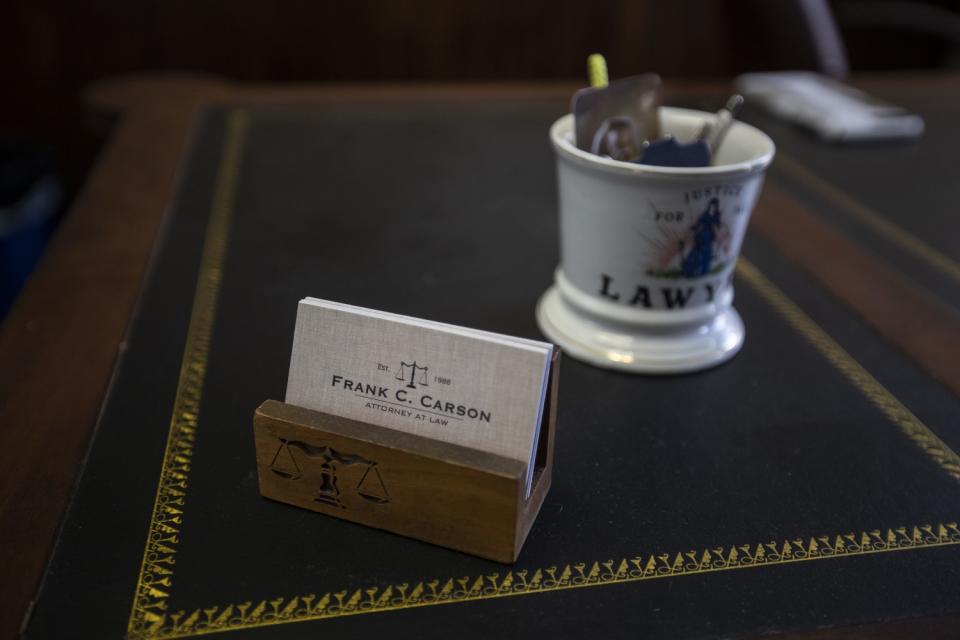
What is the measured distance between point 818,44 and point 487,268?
0.82m

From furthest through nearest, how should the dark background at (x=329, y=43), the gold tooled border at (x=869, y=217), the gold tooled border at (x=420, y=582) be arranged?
the dark background at (x=329, y=43) → the gold tooled border at (x=869, y=217) → the gold tooled border at (x=420, y=582)

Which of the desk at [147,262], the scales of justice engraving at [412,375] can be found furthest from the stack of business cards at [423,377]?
the desk at [147,262]

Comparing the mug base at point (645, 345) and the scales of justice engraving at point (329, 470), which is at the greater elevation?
the scales of justice engraving at point (329, 470)

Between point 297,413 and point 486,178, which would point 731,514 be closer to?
point 297,413

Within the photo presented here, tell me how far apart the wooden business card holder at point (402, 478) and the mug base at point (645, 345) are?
0.14 meters

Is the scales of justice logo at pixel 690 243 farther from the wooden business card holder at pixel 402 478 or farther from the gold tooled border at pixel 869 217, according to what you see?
the gold tooled border at pixel 869 217

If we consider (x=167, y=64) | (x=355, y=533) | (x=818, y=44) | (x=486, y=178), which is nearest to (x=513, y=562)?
(x=355, y=533)

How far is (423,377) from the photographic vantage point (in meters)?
0.39

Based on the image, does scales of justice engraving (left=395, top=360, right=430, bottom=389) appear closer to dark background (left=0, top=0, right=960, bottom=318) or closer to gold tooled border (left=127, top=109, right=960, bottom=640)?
gold tooled border (left=127, top=109, right=960, bottom=640)

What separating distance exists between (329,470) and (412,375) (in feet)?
0.19

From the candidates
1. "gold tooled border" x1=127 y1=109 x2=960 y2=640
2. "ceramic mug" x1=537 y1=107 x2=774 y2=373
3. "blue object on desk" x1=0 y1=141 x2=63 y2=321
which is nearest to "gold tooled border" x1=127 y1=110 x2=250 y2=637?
"gold tooled border" x1=127 y1=109 x2=960 y2=640

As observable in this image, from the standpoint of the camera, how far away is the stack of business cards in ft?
1.22

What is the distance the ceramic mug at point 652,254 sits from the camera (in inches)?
19.4

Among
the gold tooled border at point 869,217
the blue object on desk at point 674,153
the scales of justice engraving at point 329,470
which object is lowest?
the gold tooled border at point 869,217
